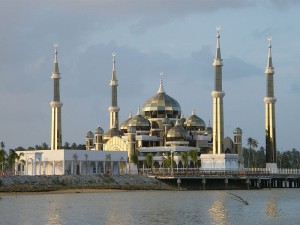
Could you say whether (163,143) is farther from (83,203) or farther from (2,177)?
(83,203)

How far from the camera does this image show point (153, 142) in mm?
142750

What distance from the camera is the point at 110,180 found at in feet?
351

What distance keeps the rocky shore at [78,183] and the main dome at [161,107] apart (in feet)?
120

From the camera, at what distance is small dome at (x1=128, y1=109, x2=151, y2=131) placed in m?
142

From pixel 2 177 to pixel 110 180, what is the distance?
1655cm

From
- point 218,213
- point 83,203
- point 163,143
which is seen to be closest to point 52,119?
point 163,143

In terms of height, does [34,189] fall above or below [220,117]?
below

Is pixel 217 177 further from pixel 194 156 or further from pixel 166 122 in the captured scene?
pixel 166 122

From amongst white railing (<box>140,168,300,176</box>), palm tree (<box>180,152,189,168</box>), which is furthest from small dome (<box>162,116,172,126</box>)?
white railing (<box>140,168,300,176</box>)

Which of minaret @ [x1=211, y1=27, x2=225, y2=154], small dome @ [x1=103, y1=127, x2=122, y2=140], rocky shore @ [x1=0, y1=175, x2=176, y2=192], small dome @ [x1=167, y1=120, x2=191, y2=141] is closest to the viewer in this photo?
rocky shore @ [x1=0, y1=175, x2=176, y2=192]

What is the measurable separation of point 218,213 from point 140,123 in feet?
254

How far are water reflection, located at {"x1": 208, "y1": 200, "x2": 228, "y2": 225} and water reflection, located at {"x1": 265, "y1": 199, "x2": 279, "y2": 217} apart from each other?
138 inches

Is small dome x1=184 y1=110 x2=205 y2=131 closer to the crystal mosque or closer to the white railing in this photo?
the crystal mosque

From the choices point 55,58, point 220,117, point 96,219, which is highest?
point 55,58
